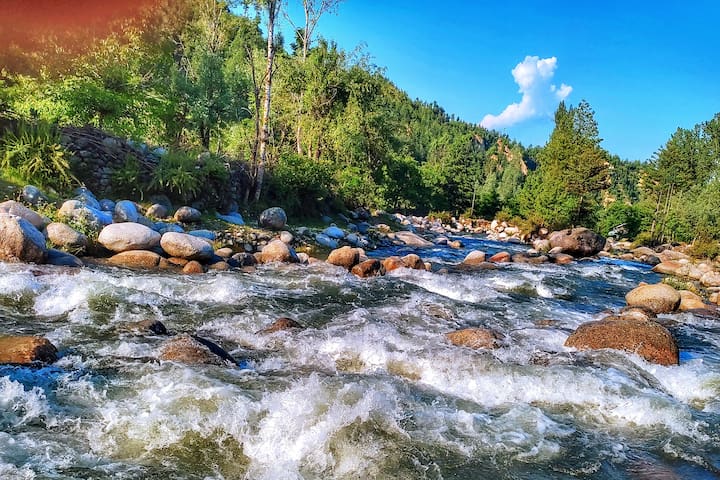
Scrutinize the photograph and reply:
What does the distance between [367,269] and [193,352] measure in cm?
793

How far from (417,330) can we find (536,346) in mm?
2029

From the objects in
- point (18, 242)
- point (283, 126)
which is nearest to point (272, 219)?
point (18, 242)

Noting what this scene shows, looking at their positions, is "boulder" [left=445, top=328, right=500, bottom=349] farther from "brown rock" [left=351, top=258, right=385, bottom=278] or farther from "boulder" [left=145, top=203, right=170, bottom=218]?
"boulder" [left=145, top=203, right=170, bottom=218]

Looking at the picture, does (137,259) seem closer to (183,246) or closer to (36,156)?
(183,246)

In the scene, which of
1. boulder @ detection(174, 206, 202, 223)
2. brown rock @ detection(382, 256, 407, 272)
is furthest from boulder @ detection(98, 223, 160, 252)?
brown rock @ detection(382, 256, 407, 272)

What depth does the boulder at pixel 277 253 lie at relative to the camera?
1337 centimetres

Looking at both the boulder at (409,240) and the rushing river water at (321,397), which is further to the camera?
the boulder at (409,240)

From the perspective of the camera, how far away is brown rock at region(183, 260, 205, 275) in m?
10.8

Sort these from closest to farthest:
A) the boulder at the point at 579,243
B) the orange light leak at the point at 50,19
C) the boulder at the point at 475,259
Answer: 1. the orange light leak at the point at 50,19
2. the boulder at the point at 475,259
3. the boulder at the point at 579,243

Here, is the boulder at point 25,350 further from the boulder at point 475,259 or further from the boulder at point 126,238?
the boulder at point 475,259

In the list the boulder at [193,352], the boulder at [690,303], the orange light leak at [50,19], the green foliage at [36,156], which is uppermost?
the orange light leak at [50,19]

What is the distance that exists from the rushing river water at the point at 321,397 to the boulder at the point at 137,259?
1110 mm

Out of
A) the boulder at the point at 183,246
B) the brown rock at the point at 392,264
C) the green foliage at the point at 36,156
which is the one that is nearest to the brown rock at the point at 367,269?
the brown rock at the point at 392,264

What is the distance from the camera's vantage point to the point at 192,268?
10.9 metres
